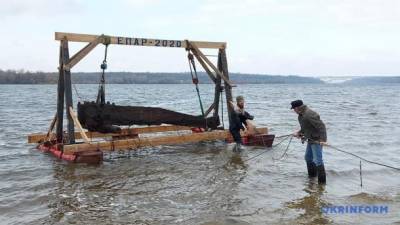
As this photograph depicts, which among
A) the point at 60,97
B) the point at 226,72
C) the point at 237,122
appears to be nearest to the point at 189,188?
the point at 237,122

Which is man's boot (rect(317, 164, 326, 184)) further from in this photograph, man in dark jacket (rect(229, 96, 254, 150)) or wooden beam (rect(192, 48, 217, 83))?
wooden beam (rect(192, 48, 217, 83))

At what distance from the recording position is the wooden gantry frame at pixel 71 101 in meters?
12.5

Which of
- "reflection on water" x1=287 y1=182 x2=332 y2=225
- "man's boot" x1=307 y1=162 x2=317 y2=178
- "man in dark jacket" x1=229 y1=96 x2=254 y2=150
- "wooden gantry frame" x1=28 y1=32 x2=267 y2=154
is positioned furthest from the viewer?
"man in dark jacket" x1=229 y1=96 x2=254 y2=150

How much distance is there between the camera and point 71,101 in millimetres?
12664

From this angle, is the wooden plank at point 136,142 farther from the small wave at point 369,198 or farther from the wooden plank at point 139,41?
the small wave at point 369,198

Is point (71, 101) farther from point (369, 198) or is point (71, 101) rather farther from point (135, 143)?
point (369, 198)

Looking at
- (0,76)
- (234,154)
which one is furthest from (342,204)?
(0,76)

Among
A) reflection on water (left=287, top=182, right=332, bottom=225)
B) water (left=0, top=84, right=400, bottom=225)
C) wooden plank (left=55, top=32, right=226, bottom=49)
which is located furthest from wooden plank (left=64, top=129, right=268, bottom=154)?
reflection on water (left=287, top=182, right=332, bottom=225)

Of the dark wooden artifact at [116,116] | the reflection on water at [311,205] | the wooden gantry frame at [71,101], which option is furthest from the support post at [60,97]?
the reflection on water at [311,205]

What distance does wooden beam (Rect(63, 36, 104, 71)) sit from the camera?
41.2 ft

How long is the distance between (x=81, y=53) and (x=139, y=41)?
1799mm

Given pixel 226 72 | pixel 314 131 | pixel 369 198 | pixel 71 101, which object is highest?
pixel 226 72

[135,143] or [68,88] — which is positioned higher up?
[68,88]

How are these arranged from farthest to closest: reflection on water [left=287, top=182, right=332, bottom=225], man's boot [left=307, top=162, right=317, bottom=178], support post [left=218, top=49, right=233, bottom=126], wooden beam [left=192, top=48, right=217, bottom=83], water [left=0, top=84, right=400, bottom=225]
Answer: support post [left=218, top=49, right=233, bottom=126]
wooden beam [left=192, top=48, right=217, bottom=83]
man's boot [left=307, top=162, right=317, bottom=178]
water [left=0, top=84, right=400, bottom=225]
reflection on water [left=287, top=182, right=332, bottom=225]
